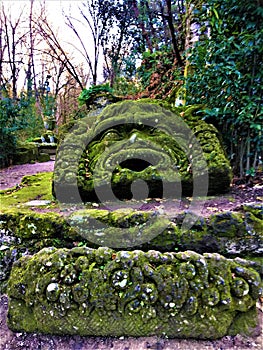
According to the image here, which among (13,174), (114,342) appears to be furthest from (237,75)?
(13,174)

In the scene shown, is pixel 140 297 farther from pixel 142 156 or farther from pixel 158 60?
pixel 158 60

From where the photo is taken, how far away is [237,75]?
2.53 metres

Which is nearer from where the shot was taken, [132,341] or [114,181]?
[132,341]

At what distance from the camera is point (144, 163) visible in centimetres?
258

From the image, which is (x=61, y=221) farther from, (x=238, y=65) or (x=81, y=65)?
(x=81, y=65)

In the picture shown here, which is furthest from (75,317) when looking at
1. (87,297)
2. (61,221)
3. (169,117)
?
(169,117)

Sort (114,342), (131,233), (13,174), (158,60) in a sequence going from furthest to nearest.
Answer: (158,60)
(13,174)
(131,233)
(114,342)

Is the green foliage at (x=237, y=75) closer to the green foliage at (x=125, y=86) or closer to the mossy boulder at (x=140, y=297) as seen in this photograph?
the mossy boulder at (x=140, y=297)

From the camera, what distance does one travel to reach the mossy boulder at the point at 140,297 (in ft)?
4.59

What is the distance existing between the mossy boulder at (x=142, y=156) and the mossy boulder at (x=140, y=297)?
38.5 inches

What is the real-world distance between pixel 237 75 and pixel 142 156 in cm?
124

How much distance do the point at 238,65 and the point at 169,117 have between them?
853 millimetres

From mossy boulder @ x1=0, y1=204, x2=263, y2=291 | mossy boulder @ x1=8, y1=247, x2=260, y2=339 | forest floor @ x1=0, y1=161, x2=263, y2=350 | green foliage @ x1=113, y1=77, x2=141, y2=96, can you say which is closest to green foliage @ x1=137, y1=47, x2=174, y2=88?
green foliage @ x1=113, y1=77, x2=141, y2=96

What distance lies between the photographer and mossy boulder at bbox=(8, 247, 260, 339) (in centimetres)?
140
